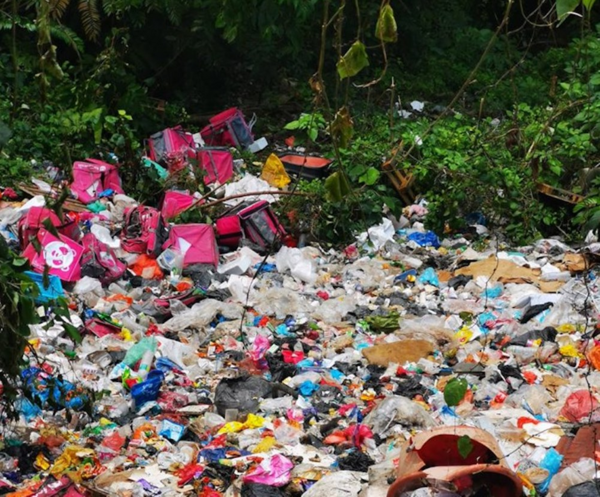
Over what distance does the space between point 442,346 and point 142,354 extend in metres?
1.65

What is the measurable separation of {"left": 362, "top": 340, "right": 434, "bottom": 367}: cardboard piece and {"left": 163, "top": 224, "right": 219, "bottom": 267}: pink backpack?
1907 mm

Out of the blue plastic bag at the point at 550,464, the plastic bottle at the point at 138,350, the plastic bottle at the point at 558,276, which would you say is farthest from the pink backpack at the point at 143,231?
the blue plastic bag at the point at 550,464

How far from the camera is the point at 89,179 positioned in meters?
7.54

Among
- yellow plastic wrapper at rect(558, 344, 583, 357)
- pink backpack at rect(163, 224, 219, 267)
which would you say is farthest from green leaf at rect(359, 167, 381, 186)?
yellow plastic wrapper at rect(558, 344, 583, 357)

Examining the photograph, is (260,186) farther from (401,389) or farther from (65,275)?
(401,389)

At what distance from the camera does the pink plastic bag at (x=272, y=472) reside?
373 cm

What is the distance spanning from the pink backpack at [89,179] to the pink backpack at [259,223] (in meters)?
1.18

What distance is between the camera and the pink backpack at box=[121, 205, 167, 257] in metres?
6.91

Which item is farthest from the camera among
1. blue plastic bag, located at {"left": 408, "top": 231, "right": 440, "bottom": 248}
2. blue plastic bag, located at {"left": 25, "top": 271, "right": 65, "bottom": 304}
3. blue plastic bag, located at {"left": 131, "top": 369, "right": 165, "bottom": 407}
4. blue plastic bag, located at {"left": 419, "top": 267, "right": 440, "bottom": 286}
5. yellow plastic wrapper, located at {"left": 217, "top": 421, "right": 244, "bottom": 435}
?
blue plastic bag, located at {"left": 408, "top": 231, "right": 440, "bottom": 248}

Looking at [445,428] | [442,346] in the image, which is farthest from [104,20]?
[445,428]

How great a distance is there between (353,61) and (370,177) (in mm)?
5524

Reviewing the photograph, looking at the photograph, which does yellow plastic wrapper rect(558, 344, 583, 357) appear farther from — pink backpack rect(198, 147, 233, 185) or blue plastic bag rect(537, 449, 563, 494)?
pink backpack rect(198, 147, 233, 185)

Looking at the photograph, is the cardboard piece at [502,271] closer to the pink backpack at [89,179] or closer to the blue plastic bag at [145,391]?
the blue plastic bag at [145,391]

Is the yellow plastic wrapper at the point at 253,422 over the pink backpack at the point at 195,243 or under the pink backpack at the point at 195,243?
over
